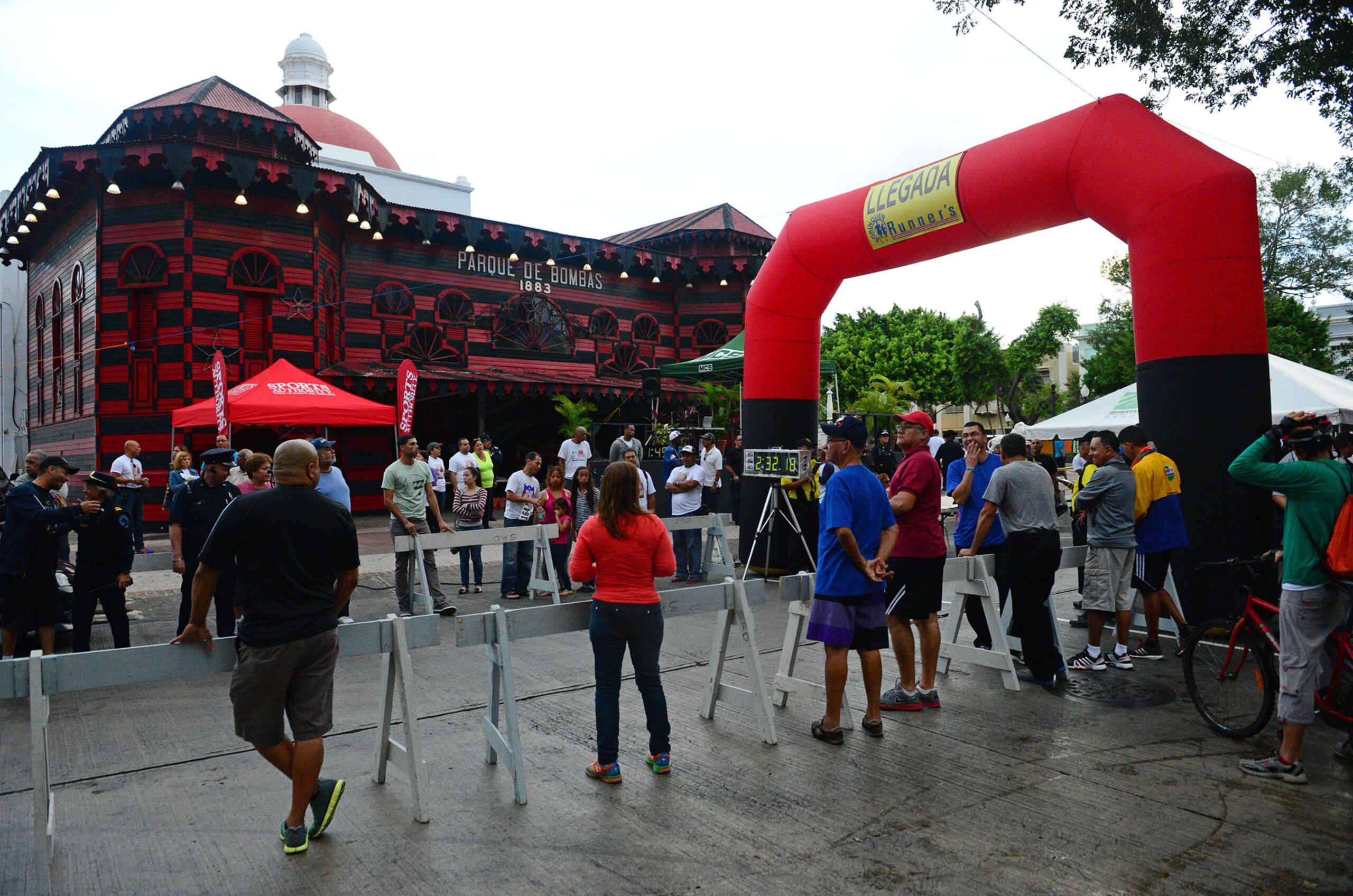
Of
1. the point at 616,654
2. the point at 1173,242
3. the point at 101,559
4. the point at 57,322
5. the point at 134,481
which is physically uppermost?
the point at 57,322

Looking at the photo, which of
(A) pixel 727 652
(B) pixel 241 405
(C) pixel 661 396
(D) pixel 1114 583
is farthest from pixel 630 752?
(C) pixel 661 396

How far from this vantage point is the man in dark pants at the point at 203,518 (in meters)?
6.97

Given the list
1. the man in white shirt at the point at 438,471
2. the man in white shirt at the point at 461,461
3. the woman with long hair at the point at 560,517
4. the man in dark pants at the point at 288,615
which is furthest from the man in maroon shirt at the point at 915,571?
the man in white shirt at the point at 438,471

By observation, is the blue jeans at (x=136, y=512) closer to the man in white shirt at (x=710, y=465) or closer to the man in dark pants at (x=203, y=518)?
the man in dark pants at (x=203, y=518)

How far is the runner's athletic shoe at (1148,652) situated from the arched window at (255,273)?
18088 millimetres

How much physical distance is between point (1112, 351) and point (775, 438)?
43059 mm

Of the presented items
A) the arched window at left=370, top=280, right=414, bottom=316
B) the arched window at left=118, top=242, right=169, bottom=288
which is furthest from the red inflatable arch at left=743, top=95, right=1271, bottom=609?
the arched window at left=370, top=280, right=414, bottom=316

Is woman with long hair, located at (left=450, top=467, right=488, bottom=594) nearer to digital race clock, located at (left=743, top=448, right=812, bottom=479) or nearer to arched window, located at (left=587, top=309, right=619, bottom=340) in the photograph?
digital race clock, located at (left=743, top=448, right=812, bottom=479)

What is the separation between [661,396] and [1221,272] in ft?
62.2

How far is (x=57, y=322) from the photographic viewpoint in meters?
20.6

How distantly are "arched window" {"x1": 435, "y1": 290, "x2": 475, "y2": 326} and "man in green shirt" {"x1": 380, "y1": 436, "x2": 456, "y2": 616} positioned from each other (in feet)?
48.5

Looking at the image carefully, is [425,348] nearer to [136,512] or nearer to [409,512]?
[136,512]

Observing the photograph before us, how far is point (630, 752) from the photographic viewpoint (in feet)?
16.2

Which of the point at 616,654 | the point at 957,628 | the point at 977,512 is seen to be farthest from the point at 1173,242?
the point at 616,654
